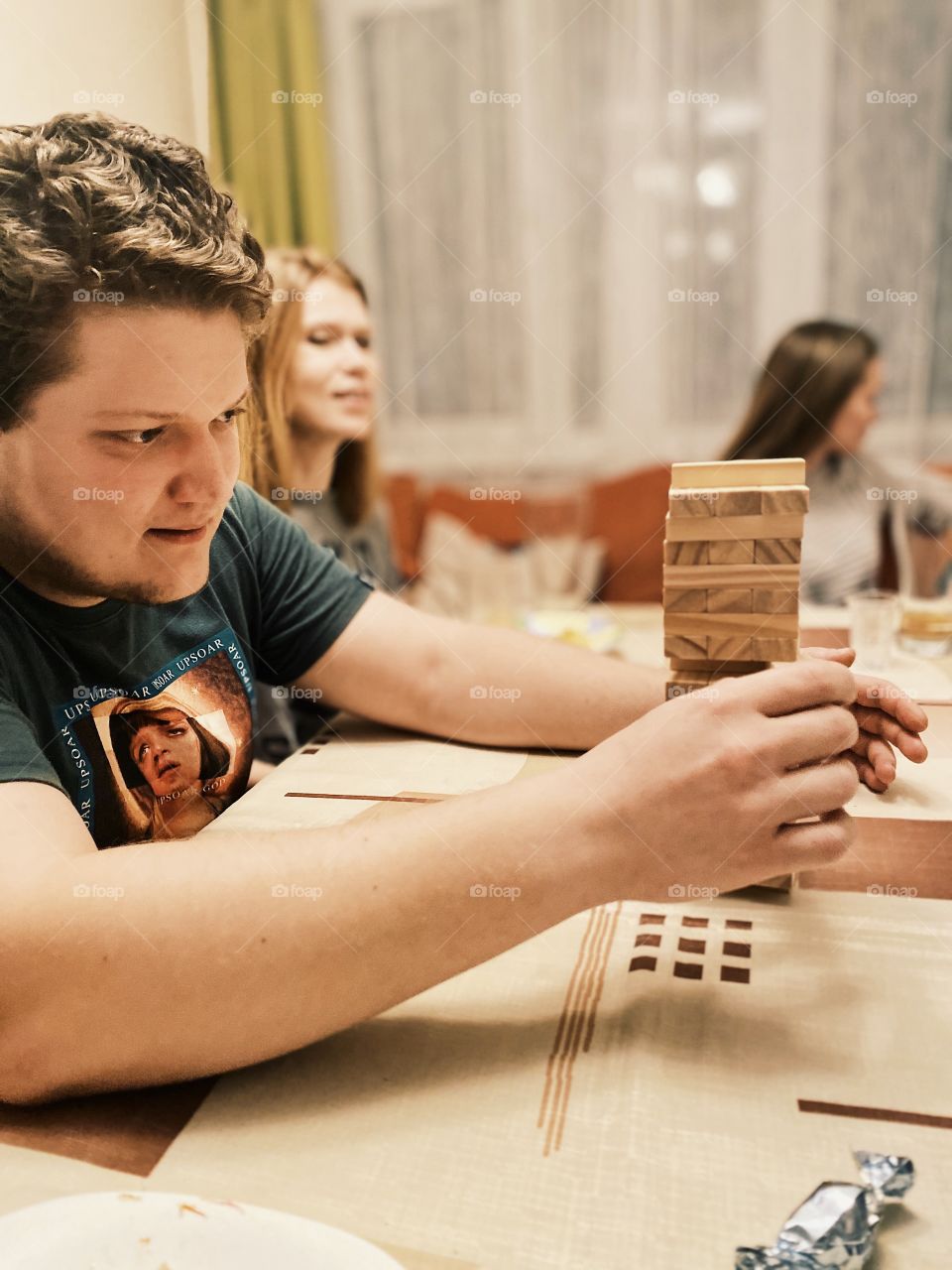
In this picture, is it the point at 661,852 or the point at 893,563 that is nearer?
the point at 661,852

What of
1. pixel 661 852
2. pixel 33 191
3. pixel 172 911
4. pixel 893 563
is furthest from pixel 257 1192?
pixel 893 563

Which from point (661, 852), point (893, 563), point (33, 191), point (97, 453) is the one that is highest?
point (33, 191)

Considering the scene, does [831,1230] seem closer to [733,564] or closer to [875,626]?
[733,564]

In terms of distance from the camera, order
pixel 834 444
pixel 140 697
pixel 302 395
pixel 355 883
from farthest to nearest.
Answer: pixel 834 444 < pixel 302 395 < pixel 140 697 < pixel 355 883

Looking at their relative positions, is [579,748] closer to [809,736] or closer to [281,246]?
[809,736]

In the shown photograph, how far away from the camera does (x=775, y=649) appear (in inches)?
19.0

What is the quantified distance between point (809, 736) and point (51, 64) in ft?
1.66

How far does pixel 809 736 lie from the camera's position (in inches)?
17.2

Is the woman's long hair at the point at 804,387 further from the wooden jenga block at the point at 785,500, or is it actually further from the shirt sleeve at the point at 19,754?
the shirt sleeve at the point at 19,754

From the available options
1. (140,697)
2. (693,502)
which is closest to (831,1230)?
(693,502)

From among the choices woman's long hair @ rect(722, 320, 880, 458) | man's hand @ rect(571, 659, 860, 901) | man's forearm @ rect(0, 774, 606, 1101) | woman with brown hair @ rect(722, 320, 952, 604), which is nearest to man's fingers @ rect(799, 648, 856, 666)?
man's hand @ rect(571, 659, 860, 901)

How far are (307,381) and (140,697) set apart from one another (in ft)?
0.99

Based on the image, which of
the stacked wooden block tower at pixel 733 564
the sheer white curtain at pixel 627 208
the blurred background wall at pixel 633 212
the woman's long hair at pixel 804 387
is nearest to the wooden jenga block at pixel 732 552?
the stacked wooden block tower at pixel 733 564

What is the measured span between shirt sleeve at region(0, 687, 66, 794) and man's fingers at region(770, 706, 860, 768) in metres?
0.34
